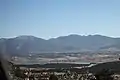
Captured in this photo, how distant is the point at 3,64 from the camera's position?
9.61ft

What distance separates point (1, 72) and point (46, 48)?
19630cm

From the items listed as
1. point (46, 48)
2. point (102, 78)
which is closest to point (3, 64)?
point (102, 78)

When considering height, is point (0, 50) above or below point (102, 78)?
above

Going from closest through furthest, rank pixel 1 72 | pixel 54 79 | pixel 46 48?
pixel 1 72 < pixel 54 79 < pixel 46 48

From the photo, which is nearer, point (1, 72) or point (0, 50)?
point (1, 72)

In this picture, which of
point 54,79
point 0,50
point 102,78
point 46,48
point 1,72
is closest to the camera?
point 1,72

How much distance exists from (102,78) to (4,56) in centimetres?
1972

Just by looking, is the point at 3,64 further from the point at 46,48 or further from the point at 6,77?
the point at 46,48

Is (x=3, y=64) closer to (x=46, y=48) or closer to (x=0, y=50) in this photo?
(x=0, y=50)

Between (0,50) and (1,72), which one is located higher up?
(0,50)

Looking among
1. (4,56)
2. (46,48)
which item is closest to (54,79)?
(4,56)

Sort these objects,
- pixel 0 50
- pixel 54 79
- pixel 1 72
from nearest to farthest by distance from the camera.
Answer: pixel 1 72
pixel 0 50
pixel 54 79

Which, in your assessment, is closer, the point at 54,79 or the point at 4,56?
the point at 4,56

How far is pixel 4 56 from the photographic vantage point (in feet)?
10.1
